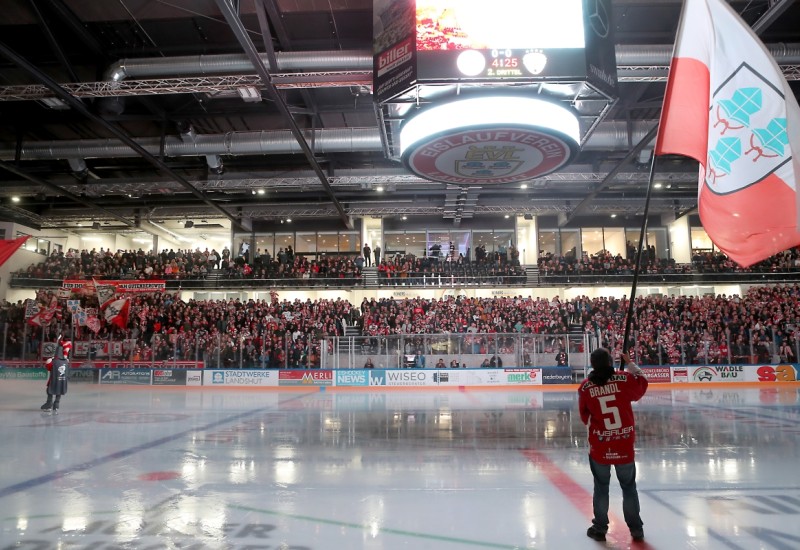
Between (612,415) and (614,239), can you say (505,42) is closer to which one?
(612,415)

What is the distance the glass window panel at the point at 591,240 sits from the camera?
3878 cm

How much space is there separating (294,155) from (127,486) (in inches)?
827

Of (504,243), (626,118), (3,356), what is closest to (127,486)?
(626,118)

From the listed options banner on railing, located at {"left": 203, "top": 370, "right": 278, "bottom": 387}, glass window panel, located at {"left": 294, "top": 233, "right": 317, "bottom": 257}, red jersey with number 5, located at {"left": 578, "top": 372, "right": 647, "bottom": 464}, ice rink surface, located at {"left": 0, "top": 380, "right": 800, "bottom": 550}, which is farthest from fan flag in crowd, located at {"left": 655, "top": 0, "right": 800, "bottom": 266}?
glass window panel, located at {"left": 294, "top": 233, "right": 317, "bottom": 257}

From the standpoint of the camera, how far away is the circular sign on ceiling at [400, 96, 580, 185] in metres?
11.7

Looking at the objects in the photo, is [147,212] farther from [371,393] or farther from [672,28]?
[672,28]

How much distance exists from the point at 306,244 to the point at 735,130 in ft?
119

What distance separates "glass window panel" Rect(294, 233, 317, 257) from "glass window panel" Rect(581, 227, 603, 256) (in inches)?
765

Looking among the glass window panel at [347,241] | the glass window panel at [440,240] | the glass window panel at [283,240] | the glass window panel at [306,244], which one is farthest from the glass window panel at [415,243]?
the glass window panel at [283,240]

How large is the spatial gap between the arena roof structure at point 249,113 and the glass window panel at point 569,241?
19.6 ft

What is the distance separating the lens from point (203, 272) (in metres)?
35.2

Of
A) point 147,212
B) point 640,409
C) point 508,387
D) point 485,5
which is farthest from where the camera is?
point 147,212

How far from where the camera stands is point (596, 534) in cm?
477

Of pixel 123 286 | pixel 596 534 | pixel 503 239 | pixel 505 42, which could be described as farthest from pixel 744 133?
pixel 503 239
